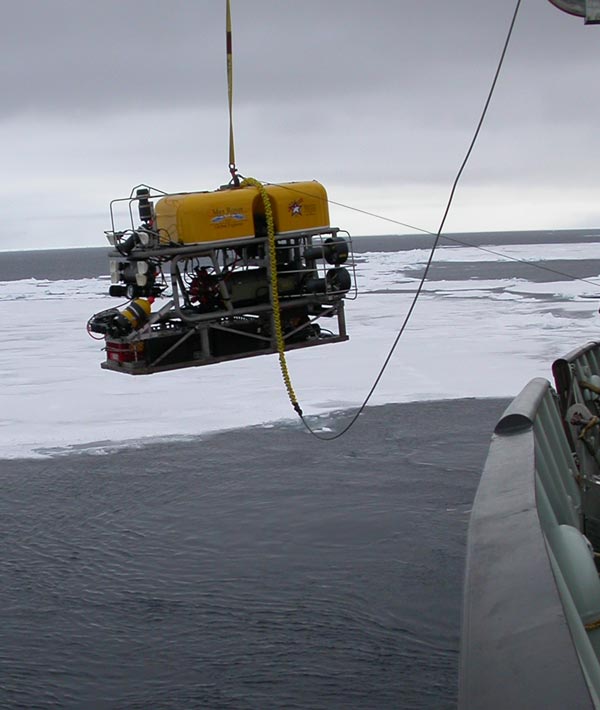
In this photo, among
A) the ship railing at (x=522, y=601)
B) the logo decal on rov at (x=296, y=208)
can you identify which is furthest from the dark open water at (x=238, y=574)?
the ship railing at (x=522, y=601)

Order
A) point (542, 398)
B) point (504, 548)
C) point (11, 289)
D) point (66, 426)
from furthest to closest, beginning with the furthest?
point (11, 289), point (66, 426), point (542, 398), point (504, 548)

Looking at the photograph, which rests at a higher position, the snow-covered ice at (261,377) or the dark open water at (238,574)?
the dark open water at (238,574)

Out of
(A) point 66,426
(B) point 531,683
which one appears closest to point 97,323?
(B) point 531,683

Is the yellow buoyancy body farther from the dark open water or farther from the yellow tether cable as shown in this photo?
the dark open water

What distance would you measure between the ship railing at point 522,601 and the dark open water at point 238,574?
4.45 m

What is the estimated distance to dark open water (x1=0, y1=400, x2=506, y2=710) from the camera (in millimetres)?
7812

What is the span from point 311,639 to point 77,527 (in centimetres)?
405

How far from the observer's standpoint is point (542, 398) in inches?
195

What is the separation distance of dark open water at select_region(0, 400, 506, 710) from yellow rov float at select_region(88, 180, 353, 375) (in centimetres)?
239

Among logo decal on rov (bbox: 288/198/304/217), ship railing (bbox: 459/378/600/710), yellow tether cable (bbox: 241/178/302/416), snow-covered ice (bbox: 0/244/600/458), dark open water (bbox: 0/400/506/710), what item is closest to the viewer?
ship railing (bbox: 459/378/600/710)

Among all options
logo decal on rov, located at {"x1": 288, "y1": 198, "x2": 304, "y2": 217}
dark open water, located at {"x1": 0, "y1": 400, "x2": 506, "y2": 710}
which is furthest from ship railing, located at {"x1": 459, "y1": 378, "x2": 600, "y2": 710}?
logo decal on rov, located at {"x1": 288, "y1": 198, "x2": 304, "y2": 217}

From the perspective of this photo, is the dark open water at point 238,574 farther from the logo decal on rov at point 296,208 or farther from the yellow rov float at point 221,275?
the logo decal on rov at point 296,208

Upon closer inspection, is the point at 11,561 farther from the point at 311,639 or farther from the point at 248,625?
the point at 311,639

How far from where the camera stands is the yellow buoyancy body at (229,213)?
7.92 metres
